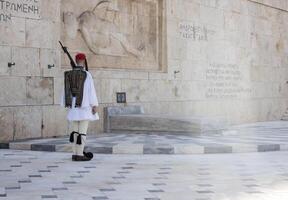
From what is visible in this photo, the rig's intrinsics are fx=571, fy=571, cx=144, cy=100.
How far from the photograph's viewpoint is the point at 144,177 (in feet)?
24.7

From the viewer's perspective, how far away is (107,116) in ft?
44.6

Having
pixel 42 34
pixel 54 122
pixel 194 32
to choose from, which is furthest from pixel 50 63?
pixel 194 32

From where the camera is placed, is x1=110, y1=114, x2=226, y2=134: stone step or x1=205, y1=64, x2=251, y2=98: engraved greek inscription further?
x1=205, y1=64, x2=251, y2=98: engraved greek inscription

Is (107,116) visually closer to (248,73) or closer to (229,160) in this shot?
(229,160)

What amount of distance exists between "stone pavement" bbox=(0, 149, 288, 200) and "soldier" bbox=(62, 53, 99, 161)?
1.08ft

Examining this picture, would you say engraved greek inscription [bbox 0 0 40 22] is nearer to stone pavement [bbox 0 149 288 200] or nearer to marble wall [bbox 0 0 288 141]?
marble wall [bbox 0 0 288 141]

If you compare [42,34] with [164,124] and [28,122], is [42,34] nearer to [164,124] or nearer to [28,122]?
[28,122]

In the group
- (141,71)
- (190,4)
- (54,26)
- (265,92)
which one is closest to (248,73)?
(265,92)

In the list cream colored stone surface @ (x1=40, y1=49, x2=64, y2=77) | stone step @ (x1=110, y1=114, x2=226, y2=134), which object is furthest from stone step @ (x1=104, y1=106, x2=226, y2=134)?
cream colored stone surface @ (x1=40, y1=49, x2=64, y2=77)

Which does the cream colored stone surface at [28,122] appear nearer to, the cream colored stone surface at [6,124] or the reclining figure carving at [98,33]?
the cream colored stone surface at [6,124]

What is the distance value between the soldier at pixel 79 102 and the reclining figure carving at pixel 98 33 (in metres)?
4.00

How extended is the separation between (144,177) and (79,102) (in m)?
2.10

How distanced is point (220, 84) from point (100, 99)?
5.52 metres

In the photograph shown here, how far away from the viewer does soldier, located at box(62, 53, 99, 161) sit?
909 cm
